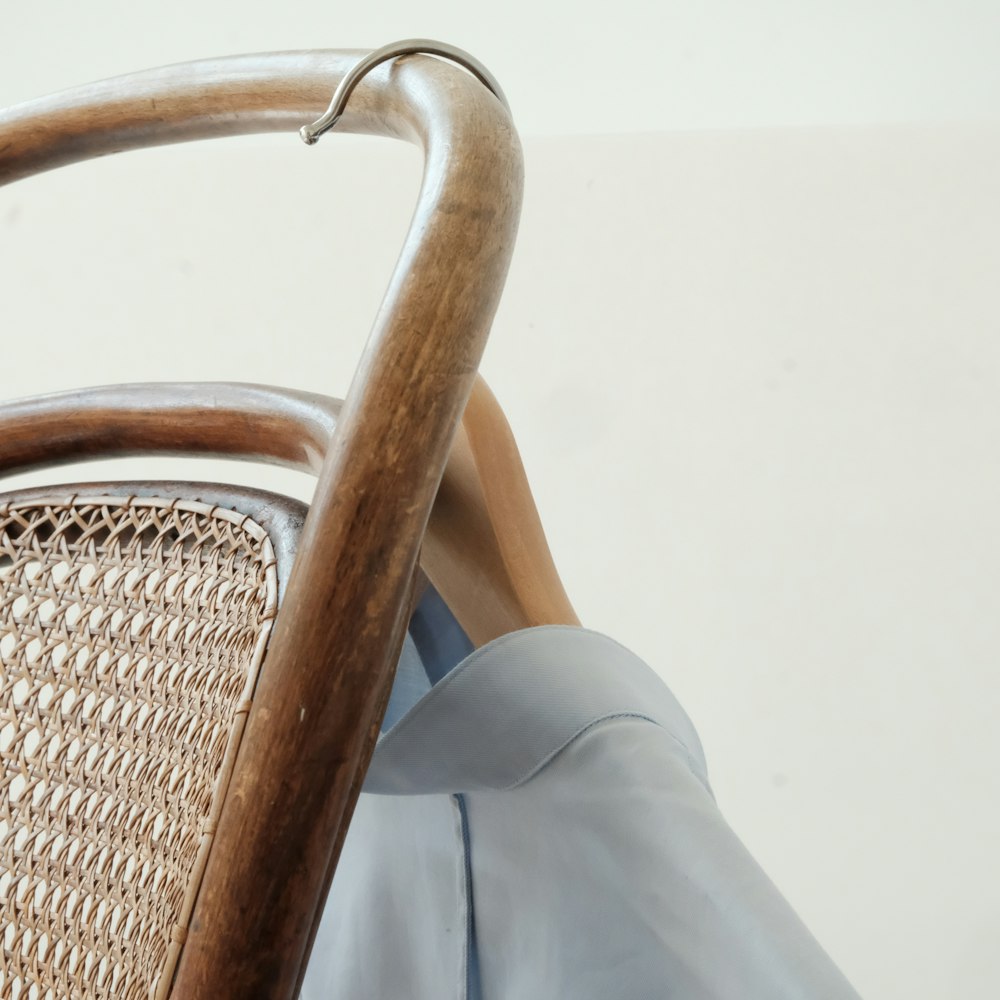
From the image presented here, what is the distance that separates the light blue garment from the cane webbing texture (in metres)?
0.06

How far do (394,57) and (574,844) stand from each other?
7.7 inches

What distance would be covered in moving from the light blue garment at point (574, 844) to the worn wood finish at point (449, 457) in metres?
0.03

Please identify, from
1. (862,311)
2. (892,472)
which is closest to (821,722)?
(892,472)

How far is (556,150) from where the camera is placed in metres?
0.85

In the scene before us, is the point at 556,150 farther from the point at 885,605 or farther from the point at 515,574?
the point at 515,574

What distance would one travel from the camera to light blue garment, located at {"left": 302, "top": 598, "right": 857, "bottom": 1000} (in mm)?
223

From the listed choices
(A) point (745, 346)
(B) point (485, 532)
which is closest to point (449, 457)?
(B) point (485, 532)

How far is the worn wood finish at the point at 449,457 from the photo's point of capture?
276mm

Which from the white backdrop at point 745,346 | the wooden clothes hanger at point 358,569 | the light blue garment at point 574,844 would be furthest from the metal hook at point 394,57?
the white backdrop at point 745,346

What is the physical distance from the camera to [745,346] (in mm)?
803

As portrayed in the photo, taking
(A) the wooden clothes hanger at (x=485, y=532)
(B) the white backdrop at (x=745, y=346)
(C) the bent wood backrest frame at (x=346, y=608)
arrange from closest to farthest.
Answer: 1. (C) the bent wood backrest frame at (x=346, y=608)
2. (A) the wooden clothes hanger at (x=485, y=532)
3. (B) the white backdrop at (x=745, y=346)

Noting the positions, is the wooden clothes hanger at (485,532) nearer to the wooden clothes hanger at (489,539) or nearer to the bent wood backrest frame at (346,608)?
the wooden clothes hanger at (489,539)

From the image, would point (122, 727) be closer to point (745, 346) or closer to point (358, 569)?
point (358, 569)

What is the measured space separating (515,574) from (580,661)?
0.04m
